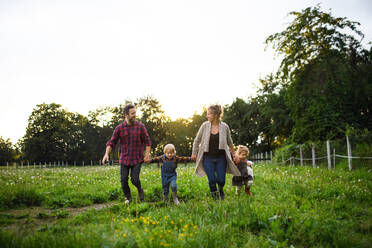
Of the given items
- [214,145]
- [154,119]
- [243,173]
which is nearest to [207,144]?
[214,145]

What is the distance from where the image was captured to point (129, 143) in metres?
5.71

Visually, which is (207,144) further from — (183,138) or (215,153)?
(183,138)

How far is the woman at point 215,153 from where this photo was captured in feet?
17.2

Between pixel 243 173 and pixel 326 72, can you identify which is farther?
pixel 326 72

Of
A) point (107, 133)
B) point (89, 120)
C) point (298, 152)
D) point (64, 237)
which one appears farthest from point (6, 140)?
point (64, 237)

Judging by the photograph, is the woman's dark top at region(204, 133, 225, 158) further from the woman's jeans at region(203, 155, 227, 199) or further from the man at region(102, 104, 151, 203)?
the man at region(102, 104, 151, 203)

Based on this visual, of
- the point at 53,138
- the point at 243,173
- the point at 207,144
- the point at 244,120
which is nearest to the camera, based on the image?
the point at 207,144

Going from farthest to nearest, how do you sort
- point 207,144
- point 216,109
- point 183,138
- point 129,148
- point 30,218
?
point 183,138, point 129,148, point 216,109, point 207,144, point 30,218

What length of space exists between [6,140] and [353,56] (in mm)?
79302

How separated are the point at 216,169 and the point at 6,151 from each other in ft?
239

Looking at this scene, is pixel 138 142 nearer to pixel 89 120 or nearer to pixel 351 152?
pixel 351 152

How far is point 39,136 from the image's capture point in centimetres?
4903

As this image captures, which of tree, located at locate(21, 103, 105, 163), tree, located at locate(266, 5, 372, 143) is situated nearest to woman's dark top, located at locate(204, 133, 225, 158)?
tree, located at locate(266, 5, 372, 143)

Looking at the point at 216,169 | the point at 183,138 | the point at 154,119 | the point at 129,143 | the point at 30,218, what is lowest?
the point at 30,218
